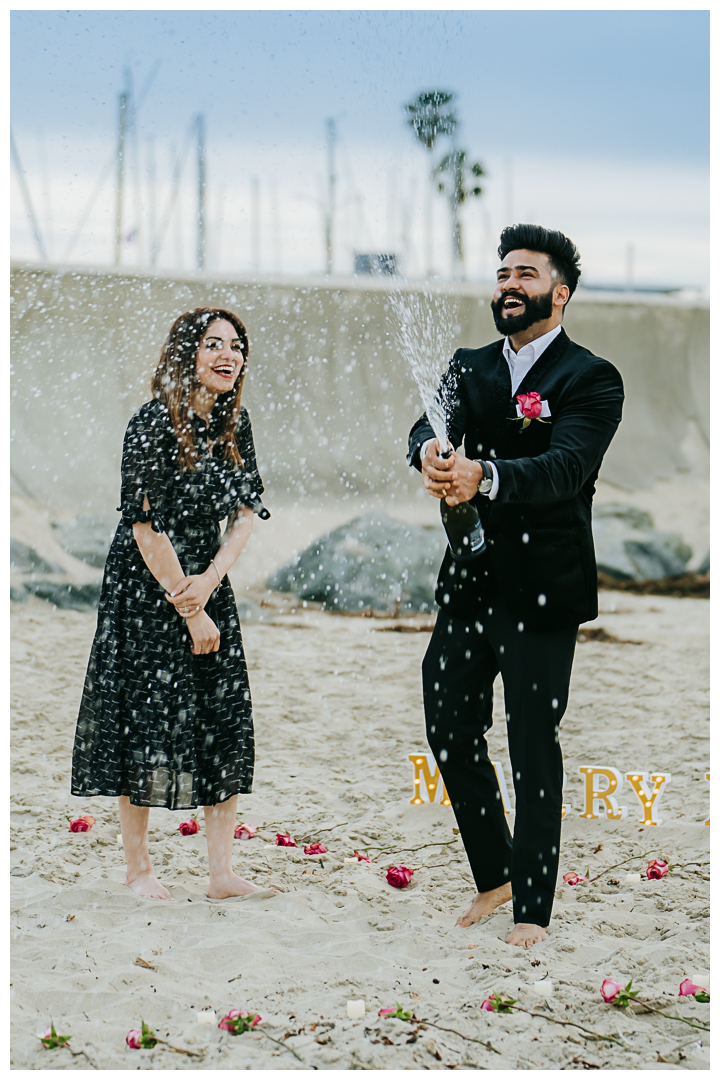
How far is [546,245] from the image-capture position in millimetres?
2715

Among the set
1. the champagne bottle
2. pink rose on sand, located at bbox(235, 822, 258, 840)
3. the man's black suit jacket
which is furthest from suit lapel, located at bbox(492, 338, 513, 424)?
pink rose on sand, located at bbox(235, 822, 258, 840)

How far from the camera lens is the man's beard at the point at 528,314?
2.72 m

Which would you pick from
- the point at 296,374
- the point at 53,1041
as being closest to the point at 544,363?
the point at 53,1041

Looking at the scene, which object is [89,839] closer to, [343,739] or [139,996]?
[139,996]

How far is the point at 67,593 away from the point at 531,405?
5.34 m

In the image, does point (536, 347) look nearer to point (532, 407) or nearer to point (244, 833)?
point (532, 407)

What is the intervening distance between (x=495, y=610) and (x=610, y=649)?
3896 millimetres

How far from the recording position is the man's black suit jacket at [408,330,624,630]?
2.64 meters

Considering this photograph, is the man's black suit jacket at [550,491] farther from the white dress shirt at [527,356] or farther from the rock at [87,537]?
the rock at [87,537]

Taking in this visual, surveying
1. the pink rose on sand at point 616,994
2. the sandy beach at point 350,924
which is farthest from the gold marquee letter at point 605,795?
the pink rose on sand at point 616,994

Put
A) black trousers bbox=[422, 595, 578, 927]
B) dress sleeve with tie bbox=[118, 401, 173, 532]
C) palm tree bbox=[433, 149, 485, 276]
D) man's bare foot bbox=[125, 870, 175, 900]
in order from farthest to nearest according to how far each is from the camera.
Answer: palm tree bbox=[433, 149, 485, 276] → man's bare foot bbox=[125, 870, 175, 900] → dress sleeve with tie bbox=[118, 401, 173, 532] → black trousers bbox=[422, 595, 578, 927]

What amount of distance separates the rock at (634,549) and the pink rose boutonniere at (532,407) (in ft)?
19.1

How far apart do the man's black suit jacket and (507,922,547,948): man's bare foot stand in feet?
2.62

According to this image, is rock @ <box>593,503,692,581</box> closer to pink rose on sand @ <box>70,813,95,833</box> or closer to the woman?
pink rose on sand @ <box>70,813,95,833</box>
